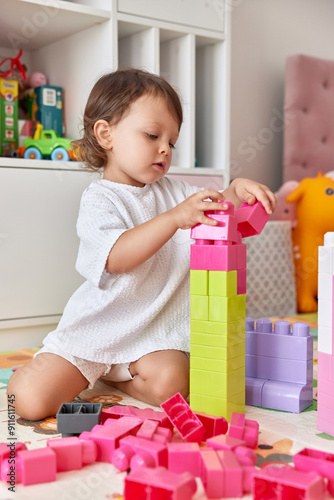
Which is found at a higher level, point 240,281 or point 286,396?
point 240,281

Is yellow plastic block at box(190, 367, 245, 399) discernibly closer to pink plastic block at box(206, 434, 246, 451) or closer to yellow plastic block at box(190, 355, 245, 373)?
yellow plastic block at box(190, 355, 245, 373)

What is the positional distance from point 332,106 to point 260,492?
74.2 inches

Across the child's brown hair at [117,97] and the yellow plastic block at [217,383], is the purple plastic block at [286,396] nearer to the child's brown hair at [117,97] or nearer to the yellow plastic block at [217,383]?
the yellow plastic block at [217,383]

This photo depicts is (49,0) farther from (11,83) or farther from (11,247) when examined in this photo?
(11,247)

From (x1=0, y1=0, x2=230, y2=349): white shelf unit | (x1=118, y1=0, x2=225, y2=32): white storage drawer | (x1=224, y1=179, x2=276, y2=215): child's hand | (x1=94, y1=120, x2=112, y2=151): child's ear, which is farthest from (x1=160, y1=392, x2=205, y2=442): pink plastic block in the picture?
(x1=118, y1=0, x2=225, y2=32): white storage drawer

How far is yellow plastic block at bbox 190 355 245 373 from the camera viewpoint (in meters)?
0.84

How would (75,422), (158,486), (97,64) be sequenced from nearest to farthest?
(158,486) < (75,422) < (97,64)

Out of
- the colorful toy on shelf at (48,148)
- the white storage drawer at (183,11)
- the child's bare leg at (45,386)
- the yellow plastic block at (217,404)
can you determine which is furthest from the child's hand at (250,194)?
the white storage drawer at (183,11)

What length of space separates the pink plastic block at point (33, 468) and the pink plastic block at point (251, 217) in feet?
1.52

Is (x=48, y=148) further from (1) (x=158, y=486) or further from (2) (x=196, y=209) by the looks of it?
(1) (x=158, y=486)

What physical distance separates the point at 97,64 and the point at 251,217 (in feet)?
2.70

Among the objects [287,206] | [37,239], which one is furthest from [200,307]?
[287,206]

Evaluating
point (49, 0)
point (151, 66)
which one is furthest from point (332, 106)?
point (49, 0)

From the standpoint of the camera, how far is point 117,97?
104cm
